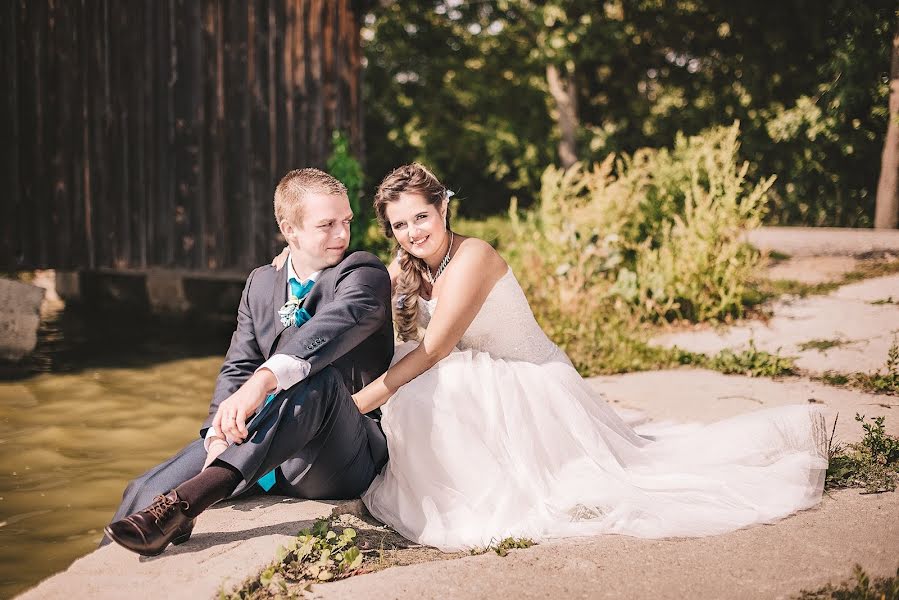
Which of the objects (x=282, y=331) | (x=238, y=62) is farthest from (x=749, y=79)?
(x=282, y=331)

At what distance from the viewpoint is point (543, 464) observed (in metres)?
3.36

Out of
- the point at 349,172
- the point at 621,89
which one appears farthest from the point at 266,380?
the point at 621,89

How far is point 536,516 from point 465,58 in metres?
16.4

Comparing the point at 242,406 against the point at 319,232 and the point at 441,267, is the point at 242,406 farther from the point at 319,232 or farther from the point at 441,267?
the point at 441,267

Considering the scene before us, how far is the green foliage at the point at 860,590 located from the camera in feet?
7.82

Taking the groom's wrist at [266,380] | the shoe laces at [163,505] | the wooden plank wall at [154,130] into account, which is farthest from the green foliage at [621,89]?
the shoe laces at [163,505]

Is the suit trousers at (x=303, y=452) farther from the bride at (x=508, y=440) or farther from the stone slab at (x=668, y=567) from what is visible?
the stone slab at (x=668, y=567)

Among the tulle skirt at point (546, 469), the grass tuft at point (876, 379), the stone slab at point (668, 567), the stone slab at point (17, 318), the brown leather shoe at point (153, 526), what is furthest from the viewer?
the stone slab at point (17, 318)

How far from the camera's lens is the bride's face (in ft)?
11.6

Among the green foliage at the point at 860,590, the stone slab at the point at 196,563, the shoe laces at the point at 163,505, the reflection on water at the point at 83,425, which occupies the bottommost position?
the reflection on water at the point at 83,425

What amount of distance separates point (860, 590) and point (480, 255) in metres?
1.96

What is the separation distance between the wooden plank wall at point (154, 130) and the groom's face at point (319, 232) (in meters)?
4.98

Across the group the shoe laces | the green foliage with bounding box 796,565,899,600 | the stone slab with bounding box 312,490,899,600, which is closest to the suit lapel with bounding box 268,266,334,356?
the shoe laces

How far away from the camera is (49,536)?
368 cm
